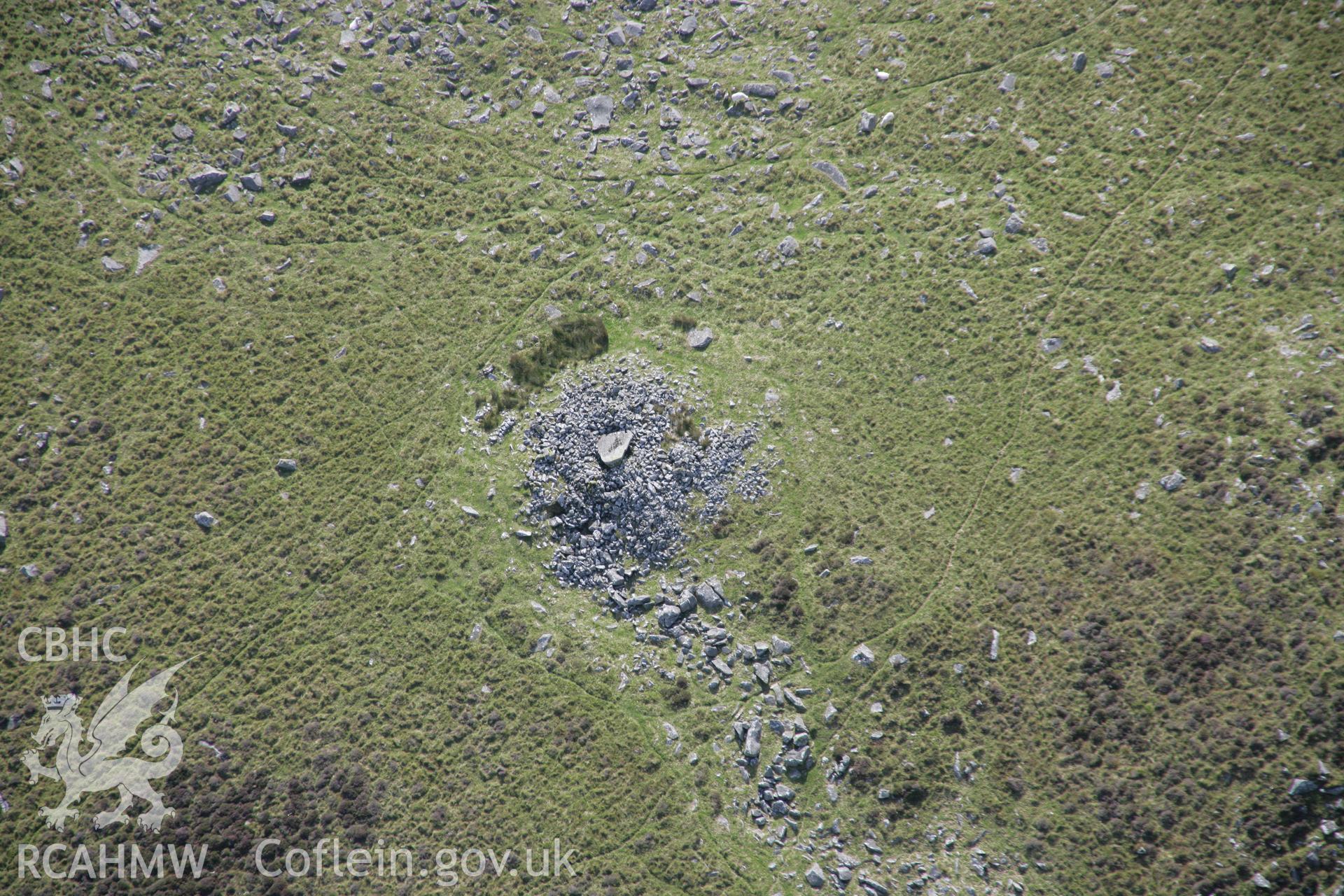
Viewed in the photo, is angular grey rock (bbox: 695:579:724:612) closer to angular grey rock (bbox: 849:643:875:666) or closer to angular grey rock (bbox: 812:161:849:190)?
angular grey rock (bbox: 849:643:875:666)

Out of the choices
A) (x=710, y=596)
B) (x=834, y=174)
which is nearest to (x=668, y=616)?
(x=710, y=596)

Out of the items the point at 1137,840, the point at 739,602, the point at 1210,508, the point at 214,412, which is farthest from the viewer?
the point at 214,412

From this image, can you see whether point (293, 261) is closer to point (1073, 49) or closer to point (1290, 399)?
point (1073, 49)

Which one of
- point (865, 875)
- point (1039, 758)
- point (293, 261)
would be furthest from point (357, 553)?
point (1039, 758)

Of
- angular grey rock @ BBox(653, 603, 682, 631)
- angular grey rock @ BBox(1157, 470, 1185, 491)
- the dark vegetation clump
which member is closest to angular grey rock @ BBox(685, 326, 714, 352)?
the dark vegetation clump

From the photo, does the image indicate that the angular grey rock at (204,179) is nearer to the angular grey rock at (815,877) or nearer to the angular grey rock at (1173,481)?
the angular grey rock at (815,877)

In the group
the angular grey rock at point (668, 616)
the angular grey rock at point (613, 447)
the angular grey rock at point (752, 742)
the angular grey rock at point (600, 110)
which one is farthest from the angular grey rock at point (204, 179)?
the angular grey rock at point (752, 742)
